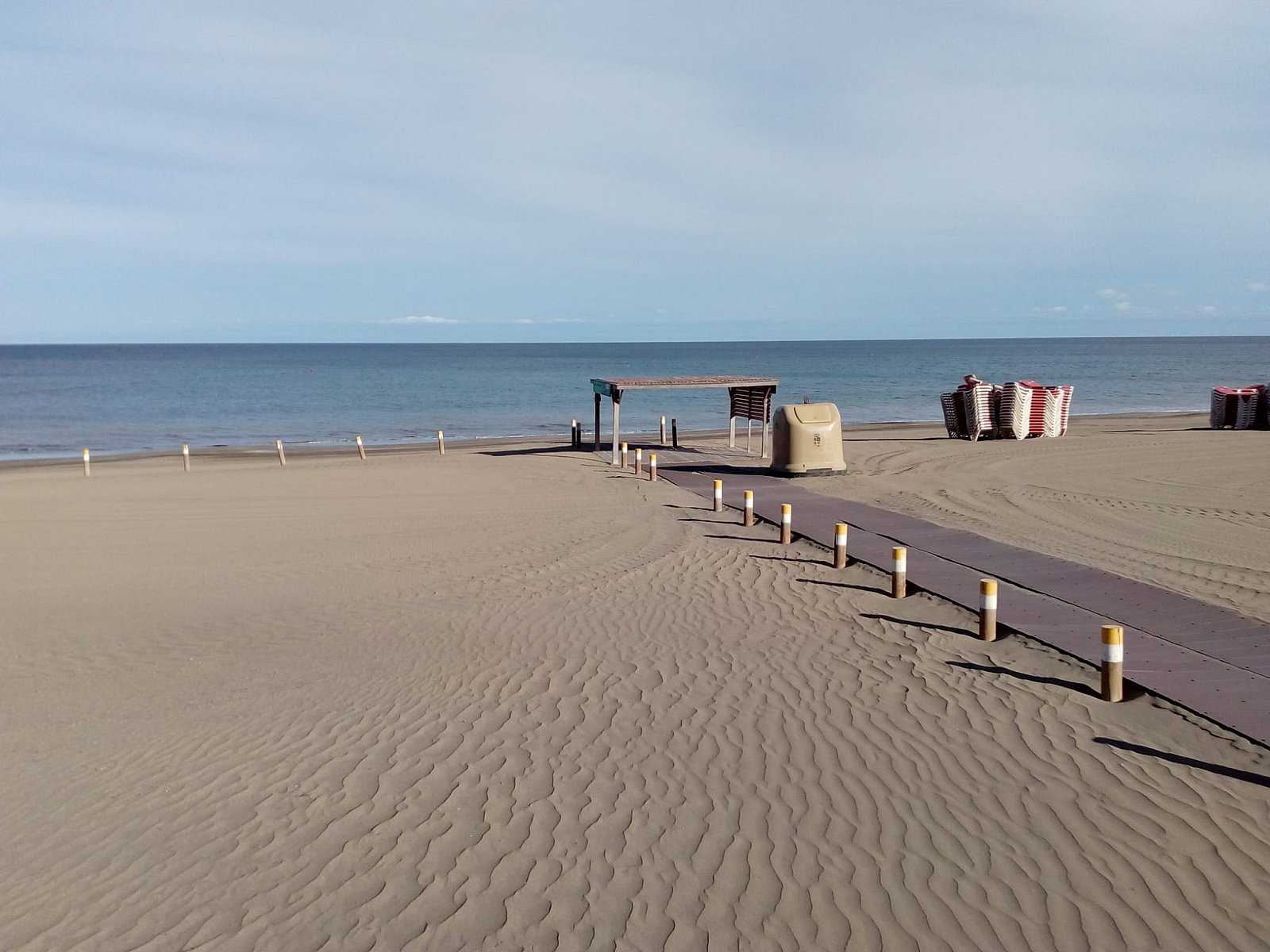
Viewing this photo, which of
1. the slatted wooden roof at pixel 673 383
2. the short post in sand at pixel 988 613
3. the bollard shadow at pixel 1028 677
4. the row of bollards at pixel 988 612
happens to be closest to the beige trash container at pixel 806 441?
the slatted wooden roof at pixel 673 383

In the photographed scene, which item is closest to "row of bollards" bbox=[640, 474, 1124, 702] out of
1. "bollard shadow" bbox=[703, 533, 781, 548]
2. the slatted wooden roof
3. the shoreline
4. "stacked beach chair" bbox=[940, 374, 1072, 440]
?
"bollard shadow" bbox=[703, 533, 781, 548]

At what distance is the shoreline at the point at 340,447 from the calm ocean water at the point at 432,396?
140 cm

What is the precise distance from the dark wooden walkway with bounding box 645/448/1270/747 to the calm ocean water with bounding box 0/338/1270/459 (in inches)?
1175

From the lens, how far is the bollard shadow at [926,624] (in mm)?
10414

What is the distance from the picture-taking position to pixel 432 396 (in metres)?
71.6

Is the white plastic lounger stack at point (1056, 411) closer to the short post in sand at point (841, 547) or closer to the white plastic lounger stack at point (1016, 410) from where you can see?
the white plastic lounger stack at point (1016, 410)

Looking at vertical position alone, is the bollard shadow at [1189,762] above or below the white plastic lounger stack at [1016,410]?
below

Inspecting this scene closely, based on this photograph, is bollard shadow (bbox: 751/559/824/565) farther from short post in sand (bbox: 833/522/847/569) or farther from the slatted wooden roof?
the slatted wooden roof

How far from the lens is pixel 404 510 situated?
793 inches

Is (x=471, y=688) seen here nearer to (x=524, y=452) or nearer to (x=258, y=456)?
(x=524, y=452)

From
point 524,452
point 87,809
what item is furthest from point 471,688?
point 524,452

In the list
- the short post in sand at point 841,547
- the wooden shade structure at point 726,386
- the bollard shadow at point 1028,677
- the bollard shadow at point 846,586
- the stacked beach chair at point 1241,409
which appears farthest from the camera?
the stacked beach chair at point 1241,409

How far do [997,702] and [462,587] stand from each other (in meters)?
7.20

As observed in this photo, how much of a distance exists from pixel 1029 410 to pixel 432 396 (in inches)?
1873
